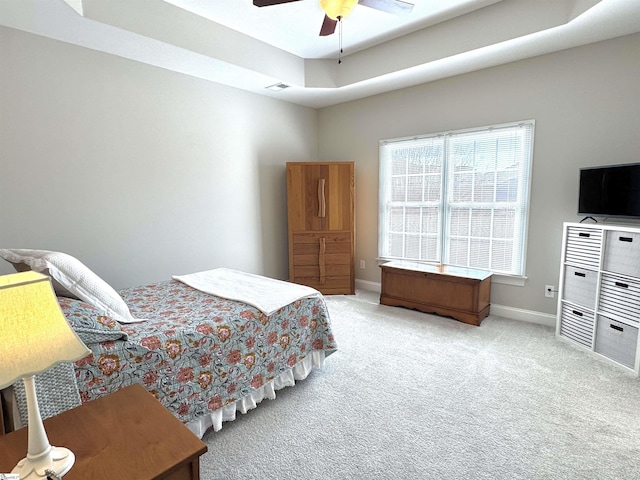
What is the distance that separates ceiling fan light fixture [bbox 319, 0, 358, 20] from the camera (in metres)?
2.04

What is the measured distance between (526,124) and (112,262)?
4158 millimetres

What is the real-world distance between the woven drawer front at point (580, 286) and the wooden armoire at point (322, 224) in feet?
7.43

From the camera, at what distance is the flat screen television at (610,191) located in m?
2.59

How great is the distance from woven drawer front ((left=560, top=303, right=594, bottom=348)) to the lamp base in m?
3.43

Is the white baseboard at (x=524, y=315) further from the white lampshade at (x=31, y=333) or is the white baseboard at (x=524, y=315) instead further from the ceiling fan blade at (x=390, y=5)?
the white lampshade at (x=31, y=333)

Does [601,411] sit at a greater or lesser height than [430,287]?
lesser

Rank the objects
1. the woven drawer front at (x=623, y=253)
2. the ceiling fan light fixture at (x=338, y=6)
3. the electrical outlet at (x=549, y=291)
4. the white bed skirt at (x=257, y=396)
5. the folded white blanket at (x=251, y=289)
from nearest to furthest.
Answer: the white bed skirt at (x=257, y=396), the ceiling fan light fixture at (x=338, y=6), the folded white blanket at (x=251, y=289), the woven drawer front at (x=623, y=253), the electrical outlet at (x=549, y=291)

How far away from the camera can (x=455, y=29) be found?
3117 millimetres

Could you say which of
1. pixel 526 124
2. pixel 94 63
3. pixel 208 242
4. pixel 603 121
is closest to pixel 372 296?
pixel 208 242

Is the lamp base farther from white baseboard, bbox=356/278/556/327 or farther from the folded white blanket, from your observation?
white baseboard, bbox=356/278/556/327

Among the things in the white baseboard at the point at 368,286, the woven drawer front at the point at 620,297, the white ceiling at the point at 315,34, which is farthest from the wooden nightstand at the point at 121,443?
the white baseboard at the point at 368,286

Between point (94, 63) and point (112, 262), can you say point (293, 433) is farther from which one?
point (94, 63)

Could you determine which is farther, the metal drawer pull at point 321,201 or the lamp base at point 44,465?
the metal drawer pull at point 321,201

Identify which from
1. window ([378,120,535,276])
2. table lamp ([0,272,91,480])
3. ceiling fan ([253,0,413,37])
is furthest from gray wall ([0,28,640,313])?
table lamp ([0,272,91,480])
